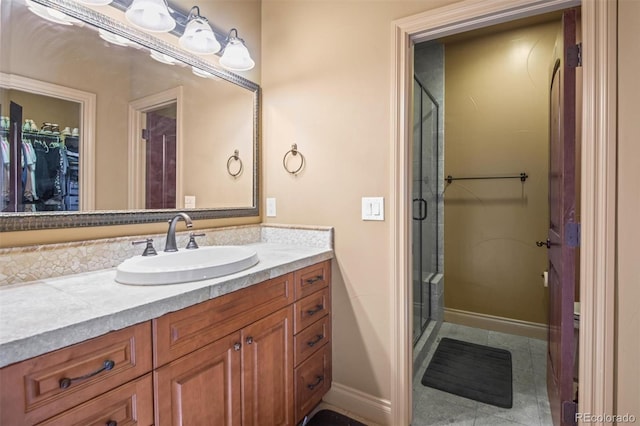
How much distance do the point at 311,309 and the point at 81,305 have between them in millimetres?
989

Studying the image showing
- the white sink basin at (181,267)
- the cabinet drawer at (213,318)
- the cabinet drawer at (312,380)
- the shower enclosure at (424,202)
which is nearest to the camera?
the cabinet drawer at (213,318)

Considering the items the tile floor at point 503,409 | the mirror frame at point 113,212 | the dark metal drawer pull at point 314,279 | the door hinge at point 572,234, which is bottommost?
the tile floor at point 503,409

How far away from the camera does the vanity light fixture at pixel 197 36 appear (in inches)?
61.4

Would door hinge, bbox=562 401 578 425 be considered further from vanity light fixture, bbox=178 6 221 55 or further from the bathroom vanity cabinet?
vanity light fixture, bbox=178 6 221 55

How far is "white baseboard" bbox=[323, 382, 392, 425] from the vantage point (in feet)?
5.46

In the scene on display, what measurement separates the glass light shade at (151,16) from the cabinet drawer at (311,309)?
137cm

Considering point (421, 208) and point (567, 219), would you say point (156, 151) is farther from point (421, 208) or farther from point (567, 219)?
point (421, 208)

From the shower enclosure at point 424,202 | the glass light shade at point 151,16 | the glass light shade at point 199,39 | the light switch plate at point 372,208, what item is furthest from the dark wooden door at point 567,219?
the glass light shade at point 151,16

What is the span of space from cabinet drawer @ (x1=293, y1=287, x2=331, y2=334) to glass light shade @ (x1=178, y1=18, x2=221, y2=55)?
1327 mm

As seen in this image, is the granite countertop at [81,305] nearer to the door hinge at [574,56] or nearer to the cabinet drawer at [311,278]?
the cabinet drawer at [311,278]

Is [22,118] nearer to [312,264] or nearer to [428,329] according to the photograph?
[312,264]

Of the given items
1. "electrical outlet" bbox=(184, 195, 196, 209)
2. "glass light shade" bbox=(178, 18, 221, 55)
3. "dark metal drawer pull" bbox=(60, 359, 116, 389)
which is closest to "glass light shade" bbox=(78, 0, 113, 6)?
"glass light shade" bbox=(178, 18, 221, 55)

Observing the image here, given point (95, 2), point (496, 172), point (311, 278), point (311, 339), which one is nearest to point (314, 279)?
point (311, 278)

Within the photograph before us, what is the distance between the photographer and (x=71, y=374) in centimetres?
74
